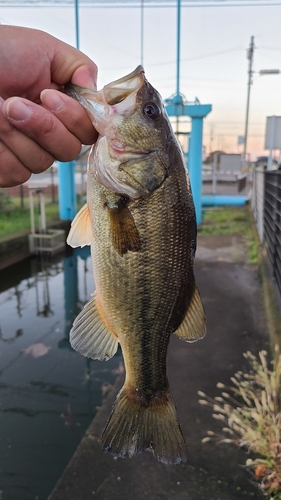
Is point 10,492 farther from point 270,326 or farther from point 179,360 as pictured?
point 270,326

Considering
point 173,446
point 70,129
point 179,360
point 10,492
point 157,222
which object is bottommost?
point 10,492

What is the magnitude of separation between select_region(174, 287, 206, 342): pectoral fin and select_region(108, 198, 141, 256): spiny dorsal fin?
15.1 inches

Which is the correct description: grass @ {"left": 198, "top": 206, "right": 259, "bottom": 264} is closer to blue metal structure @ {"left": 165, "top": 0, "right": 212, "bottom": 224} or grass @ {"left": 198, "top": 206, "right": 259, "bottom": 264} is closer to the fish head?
blue metal structure @ {"left": 165, "top": 0, "right": 212, "bottom": 224}

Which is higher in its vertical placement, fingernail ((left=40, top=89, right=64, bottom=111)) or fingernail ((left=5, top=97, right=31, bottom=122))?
fingernail ((left=40, top=89, right=64, bottom=111))

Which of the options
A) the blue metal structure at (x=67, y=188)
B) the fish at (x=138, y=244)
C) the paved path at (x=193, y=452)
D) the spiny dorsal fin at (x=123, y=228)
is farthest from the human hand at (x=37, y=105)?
the blue metal structure at (x=67, y=188)

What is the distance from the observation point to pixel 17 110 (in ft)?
5.23

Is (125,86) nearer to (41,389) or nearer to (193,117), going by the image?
(41,389)

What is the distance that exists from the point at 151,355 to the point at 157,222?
26.0 inches

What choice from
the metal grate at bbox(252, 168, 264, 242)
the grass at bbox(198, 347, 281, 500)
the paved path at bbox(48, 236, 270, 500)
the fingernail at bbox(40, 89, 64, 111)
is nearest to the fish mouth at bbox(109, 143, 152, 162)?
the fingernail at bbox(40, 89, 64, 111)

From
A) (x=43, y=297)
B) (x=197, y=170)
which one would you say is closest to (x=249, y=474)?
(x=43, y=297)

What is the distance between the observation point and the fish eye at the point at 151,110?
68.9 inches

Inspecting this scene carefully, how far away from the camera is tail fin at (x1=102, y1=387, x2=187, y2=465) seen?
175cm

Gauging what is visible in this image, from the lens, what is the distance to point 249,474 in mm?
3211

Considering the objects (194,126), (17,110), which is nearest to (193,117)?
(194,126)
